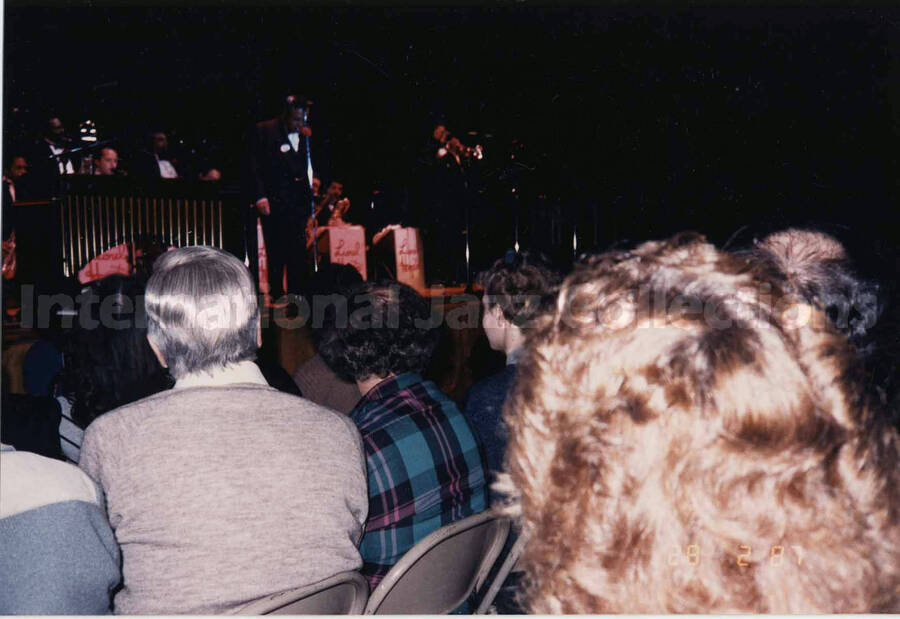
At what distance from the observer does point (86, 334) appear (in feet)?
6.56

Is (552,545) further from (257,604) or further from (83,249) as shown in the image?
(83,249)

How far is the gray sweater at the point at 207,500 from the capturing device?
4.37ft

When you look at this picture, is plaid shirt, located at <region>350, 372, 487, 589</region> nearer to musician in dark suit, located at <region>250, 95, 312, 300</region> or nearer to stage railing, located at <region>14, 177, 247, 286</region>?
stage railing, located at <region>14, 177, 247, 286</region>

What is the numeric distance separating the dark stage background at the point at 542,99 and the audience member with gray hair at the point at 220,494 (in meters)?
4.34

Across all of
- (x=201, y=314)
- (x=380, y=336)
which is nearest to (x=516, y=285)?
(x=380, y=336)

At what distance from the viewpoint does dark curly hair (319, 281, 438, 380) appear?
84.8 inches

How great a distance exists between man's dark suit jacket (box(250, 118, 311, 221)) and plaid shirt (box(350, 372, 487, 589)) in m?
4.08

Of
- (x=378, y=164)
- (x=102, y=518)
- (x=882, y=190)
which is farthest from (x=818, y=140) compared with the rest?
(x=102, y=518)

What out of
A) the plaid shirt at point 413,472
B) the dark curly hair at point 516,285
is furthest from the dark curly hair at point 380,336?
the dark curly hair at point 516,285

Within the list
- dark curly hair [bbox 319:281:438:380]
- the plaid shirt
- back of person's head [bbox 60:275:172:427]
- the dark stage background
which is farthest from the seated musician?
the plaid shirt

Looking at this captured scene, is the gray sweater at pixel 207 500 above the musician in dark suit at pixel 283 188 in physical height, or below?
below

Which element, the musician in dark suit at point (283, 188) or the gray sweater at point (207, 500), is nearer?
the gray sweater at point (207, 500)

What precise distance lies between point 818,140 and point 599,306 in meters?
5.71

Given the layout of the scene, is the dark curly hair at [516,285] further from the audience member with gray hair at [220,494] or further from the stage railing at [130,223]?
the stage railing at [130,223]
